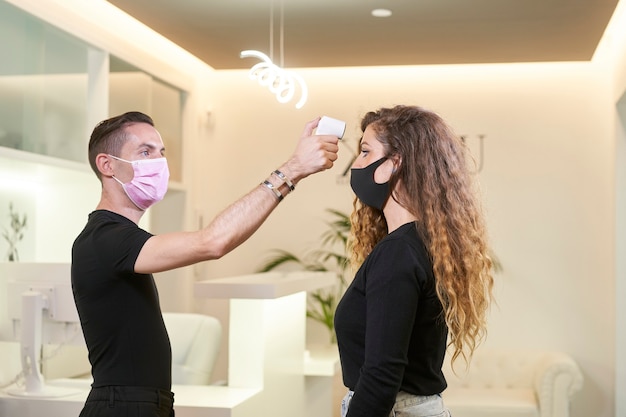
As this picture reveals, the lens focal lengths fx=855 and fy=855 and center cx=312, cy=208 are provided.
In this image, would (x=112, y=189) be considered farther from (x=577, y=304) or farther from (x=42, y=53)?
(x=577, y=304)

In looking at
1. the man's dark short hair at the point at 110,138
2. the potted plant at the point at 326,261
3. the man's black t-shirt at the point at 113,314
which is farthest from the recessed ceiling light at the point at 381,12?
the man's black t-shirt at the point at 113,314

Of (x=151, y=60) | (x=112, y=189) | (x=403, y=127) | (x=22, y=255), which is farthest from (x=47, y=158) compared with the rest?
(x=403, y=127)

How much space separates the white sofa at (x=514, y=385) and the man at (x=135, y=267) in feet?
12.5

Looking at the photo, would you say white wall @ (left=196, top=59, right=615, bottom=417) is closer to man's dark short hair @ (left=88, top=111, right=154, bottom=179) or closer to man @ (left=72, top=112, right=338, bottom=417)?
man's dark short hair @ (left=88, top=111, right=154, bottom=179)

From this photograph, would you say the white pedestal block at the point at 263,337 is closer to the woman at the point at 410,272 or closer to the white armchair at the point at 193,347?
the white armchair at the point at 193,347

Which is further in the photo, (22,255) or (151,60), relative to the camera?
(151,60)

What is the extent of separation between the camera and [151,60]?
18.1 feet

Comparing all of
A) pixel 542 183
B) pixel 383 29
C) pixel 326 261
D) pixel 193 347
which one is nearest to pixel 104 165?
pixel 193 347

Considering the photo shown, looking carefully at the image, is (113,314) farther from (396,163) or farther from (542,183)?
(542,183)

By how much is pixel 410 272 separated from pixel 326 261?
478 cm

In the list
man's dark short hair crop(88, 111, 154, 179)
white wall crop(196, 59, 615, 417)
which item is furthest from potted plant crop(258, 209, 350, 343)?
man's dark short hair crop(88, 111, 154, 179)

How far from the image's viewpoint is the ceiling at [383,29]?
186 inches

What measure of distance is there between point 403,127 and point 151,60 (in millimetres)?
3790

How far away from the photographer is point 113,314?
2.05 m
